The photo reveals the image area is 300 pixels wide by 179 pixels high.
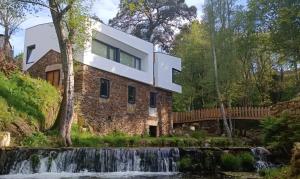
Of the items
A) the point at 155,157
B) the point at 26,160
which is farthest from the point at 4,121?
the point at 155,157

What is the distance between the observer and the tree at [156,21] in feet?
152

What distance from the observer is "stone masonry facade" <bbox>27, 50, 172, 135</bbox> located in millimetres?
24297

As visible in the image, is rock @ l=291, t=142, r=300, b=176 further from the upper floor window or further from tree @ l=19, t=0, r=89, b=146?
the upper floor window

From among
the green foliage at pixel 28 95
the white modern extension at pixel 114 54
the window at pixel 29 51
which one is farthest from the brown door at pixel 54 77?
the green foliage at pixel 28 95

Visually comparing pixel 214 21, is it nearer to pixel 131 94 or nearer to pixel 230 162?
pixel 131 94

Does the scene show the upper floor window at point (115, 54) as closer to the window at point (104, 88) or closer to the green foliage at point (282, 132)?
the window at point (104, 88)

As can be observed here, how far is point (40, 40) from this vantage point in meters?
26.9

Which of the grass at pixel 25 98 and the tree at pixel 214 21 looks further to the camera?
the tree at pixel 214 21

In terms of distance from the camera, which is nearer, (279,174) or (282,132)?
(279,174)

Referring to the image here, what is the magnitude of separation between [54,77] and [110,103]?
12.7 feet

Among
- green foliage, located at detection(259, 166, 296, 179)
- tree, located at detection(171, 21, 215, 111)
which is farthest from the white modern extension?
green foliage, located at detection(259, 166, 296, 179)

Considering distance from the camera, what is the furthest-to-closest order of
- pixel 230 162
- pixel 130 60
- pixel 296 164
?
pixel 130 60
pixel 230 162
pixel 296 164

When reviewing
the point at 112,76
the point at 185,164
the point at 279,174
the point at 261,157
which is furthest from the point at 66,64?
the point at 279,174

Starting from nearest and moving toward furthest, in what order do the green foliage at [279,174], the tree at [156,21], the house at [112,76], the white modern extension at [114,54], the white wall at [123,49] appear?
1. the green foliage at [279,174]
2. the house at [112,76]
3. the white wall at [123,49]
4. the white modern extension at [114,54]
5. the tree at [156,21]
